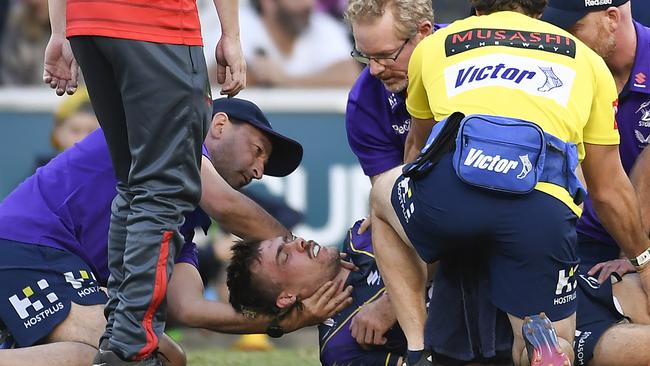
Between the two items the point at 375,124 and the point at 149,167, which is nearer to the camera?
the point at 149,167

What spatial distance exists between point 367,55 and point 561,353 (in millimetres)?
1762

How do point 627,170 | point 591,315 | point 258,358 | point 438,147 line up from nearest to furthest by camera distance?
point 438,147 → point 591,315 → point 627,170 → point 258,358

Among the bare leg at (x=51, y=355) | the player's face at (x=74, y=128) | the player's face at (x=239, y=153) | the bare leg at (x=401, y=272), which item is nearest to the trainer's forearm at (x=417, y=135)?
the bare leg at (x=401, y=272)

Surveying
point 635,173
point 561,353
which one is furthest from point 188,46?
point 635,173

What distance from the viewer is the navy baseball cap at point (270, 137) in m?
5.76

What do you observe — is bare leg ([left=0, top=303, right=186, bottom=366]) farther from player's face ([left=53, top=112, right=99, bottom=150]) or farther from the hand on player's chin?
player's face ([left=53, top=112, right=99, bottom=150])

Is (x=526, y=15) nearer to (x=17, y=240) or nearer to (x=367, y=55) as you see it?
(x=367, y=55)

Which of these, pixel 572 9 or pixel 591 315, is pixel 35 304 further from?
pixel 572 9

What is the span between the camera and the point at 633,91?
5691 millimetres

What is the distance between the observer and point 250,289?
5586mm

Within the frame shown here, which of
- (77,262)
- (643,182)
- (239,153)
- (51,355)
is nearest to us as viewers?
(51,355)

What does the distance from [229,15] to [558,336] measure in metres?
1.63

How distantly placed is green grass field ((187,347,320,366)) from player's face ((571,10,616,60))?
7.09ft

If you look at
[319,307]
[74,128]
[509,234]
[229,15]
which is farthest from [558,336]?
[74,128]
